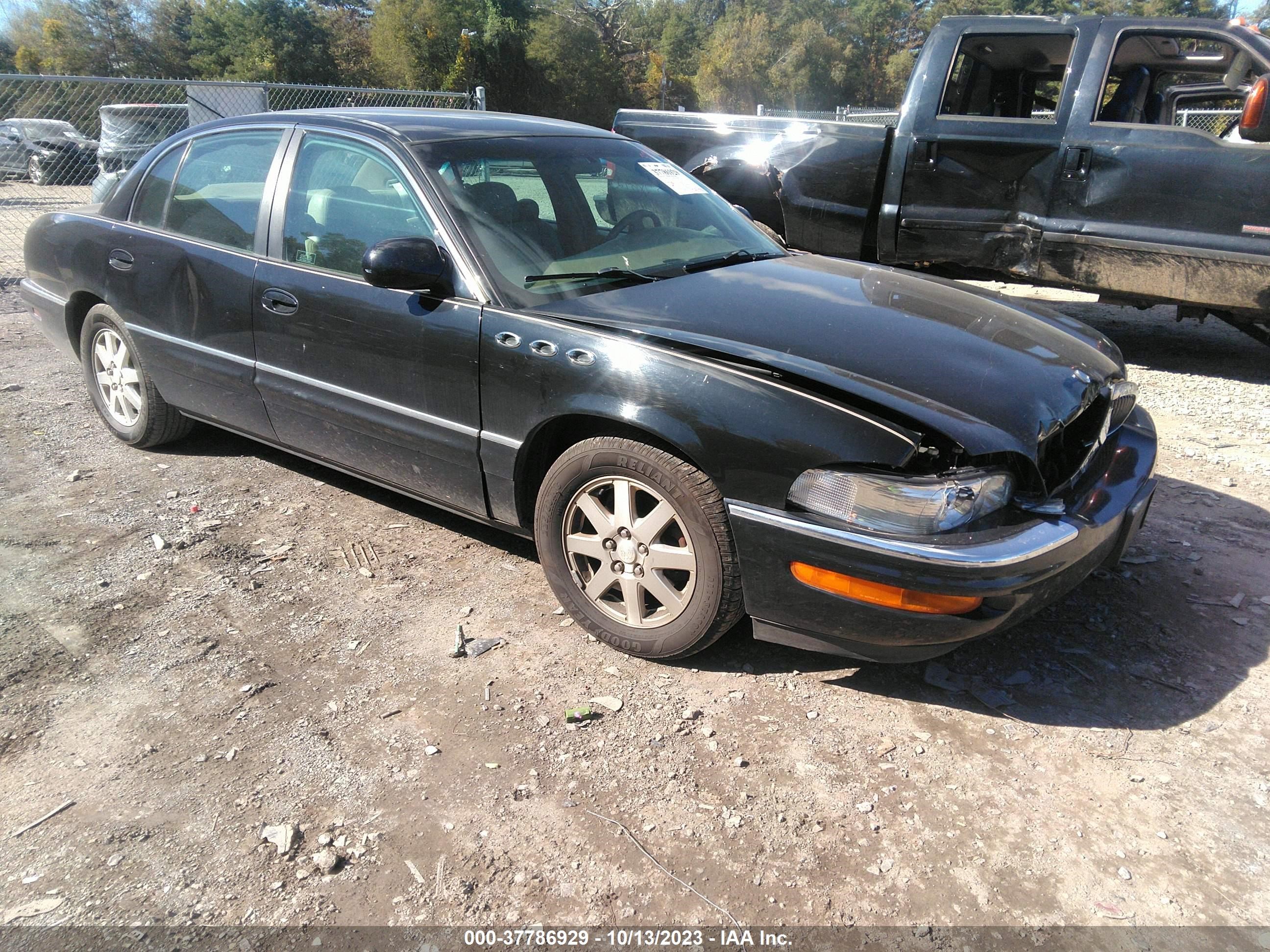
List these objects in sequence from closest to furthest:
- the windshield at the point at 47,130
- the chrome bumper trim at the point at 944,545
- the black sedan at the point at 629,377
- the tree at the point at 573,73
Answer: the chrome bumper trim at the point at 944,545, the black sedan at the point at 629,377, the windshield at the point at 47,130, the tree at the point at 573,73

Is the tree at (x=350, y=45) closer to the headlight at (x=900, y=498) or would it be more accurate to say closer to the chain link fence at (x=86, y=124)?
the chain link fence at (x=86, y=124)

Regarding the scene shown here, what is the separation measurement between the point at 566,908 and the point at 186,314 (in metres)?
3.12

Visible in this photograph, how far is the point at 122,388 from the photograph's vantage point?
4.55 m

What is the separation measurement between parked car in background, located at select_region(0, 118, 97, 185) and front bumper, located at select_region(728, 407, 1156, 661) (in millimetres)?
15501

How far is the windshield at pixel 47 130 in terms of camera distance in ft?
52.7

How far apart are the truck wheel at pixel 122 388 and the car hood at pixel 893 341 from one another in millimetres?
2502

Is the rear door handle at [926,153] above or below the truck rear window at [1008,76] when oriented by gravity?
below

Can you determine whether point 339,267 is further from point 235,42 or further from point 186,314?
point 235,42

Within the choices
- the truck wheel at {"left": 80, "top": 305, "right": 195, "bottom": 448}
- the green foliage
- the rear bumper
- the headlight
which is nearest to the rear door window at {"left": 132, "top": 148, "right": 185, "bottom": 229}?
the truck wheel at {"left": 80, "top": 305, "right": 195, "bottom": 448}

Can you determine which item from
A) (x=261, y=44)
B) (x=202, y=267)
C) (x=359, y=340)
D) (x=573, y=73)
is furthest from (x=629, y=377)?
(x=573, y=73)

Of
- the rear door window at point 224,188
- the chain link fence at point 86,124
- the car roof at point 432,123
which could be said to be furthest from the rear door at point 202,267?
the chain link fence at point 86,124

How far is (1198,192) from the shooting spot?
5.54 metres

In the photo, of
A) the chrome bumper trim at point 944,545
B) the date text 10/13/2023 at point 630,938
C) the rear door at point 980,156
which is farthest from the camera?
the rear door at point 980,156

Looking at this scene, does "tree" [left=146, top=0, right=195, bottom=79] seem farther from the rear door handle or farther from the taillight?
the taillight
